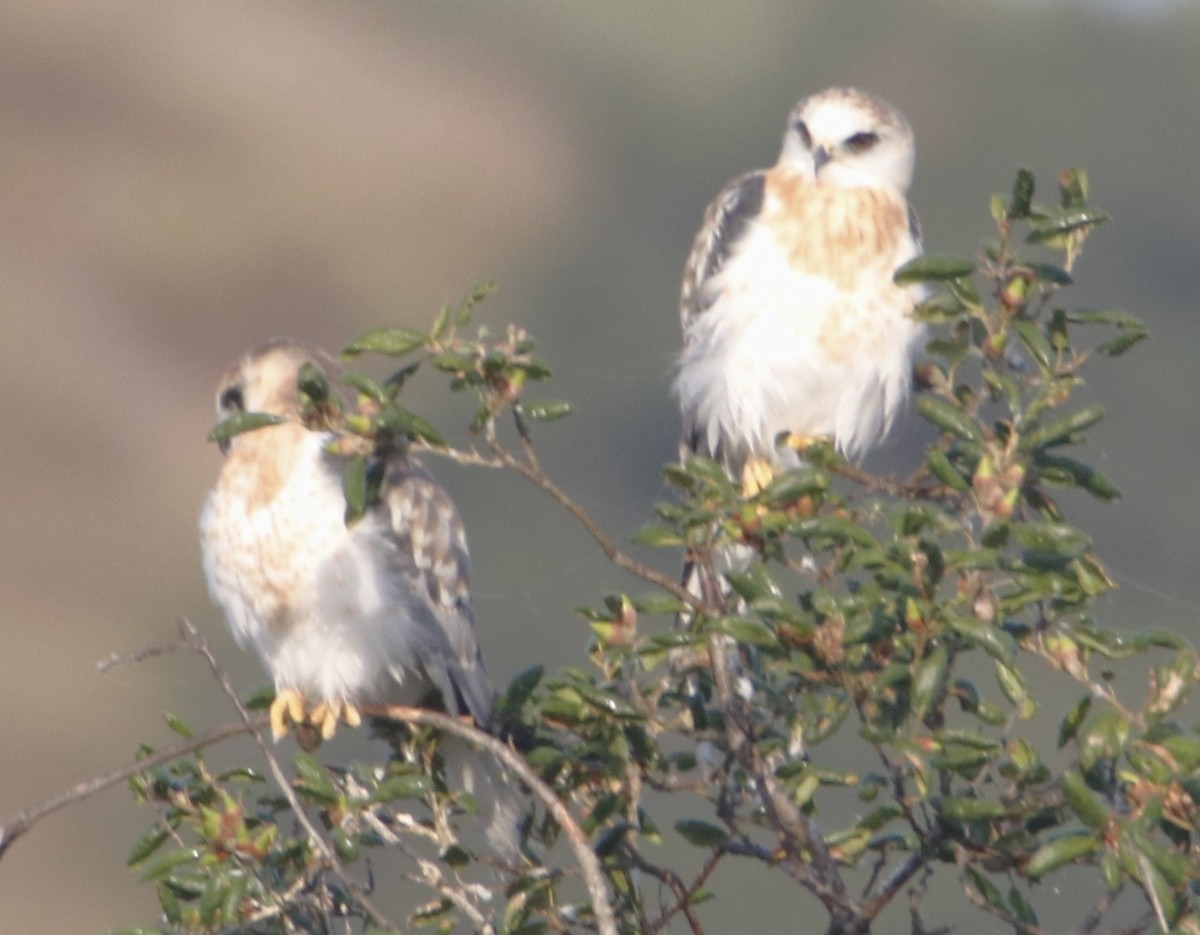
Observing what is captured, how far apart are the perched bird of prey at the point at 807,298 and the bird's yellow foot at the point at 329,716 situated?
3.49 feet

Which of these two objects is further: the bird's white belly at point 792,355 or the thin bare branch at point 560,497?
the bird's white belly at point 792,355

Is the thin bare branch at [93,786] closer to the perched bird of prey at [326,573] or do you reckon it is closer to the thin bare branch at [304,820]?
the thin bare branch at [304,820]

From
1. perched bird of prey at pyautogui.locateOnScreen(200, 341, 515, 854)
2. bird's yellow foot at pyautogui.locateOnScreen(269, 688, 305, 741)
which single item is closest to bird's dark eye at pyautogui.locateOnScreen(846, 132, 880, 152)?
perched bird of prey at pyautogui.locateOnScreen(200, 341, 515, 854)

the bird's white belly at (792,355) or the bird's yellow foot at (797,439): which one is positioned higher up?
the bird's white belly at (792,355)

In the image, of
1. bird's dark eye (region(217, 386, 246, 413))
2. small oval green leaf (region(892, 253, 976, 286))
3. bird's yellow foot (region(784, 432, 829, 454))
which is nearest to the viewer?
small oval green leaf (region(892, 253, 976, 286))

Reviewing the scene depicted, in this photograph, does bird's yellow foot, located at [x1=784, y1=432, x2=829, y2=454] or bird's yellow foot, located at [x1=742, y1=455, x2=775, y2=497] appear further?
bird's yellow foot, located at [x1=742, y1=455, x2=775, y2=497]

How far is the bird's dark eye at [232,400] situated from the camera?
4836 millimetres

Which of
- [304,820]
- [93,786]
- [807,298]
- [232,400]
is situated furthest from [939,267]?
[232,400]

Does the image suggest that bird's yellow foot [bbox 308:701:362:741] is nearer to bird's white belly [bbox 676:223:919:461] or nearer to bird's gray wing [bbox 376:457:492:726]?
bird's gray wing [bbox 376:457:492:726]

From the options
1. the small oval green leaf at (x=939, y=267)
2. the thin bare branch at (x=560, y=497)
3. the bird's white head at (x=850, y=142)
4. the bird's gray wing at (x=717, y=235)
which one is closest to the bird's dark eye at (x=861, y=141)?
the bird's white head at (x=850, y=142)

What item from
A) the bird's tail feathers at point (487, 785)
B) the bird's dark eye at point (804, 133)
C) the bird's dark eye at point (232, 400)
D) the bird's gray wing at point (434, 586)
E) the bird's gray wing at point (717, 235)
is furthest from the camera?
the bird's dark eye at point (804, 133)

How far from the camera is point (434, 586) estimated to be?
477cm

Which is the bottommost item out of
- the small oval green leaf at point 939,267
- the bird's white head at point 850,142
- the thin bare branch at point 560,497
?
the thin bare branch at point 560,497

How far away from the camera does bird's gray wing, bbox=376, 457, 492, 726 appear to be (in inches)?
183
